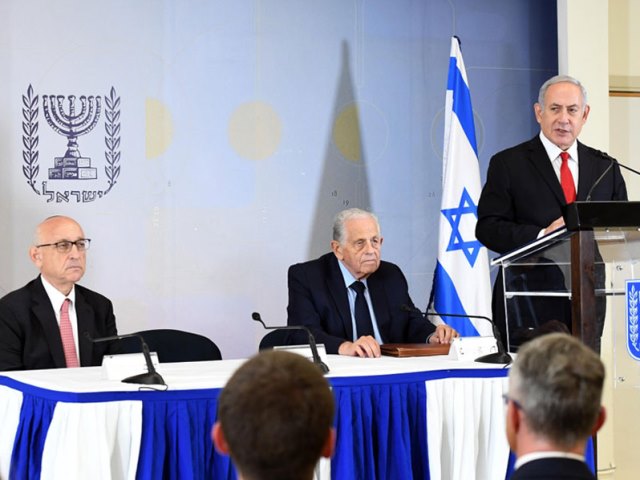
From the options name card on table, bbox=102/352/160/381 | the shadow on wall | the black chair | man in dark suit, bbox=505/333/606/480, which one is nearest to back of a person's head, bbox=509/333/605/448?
man in dark suit, bbox=505/333/606/480

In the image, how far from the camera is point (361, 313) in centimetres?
470

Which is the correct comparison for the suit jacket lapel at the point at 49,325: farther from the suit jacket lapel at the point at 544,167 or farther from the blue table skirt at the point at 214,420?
the suit jacket lapel at the point at 544,167

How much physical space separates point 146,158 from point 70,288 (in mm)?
1549

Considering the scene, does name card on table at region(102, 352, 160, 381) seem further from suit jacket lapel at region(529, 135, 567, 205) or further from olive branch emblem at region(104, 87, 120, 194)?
olive branch emblem at region(104, 87, 120, 194)

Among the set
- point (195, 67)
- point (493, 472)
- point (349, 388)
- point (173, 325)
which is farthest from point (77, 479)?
point (195, 67)

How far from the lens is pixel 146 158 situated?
18.9ft

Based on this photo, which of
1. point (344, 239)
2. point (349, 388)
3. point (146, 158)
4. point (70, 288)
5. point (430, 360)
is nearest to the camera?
point (349, 388)

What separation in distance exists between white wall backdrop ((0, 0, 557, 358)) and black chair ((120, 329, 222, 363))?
89 centimetres

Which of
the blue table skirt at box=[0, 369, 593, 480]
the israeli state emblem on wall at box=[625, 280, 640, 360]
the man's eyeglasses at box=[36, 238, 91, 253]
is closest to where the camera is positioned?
the israeli state emblem on wall at box=[625, 280, 640, 360]

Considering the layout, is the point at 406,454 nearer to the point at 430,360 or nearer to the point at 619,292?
the point at 430,360

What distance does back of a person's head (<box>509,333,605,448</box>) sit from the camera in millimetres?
1681

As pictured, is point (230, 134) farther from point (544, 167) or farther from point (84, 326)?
point (544, 167)

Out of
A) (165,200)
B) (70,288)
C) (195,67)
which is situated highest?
(195,67)

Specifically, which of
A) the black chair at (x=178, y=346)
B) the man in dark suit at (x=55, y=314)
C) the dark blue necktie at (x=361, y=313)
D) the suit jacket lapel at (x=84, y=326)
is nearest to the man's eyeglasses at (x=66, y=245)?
the man in dark suit at (x=55, y=314)
